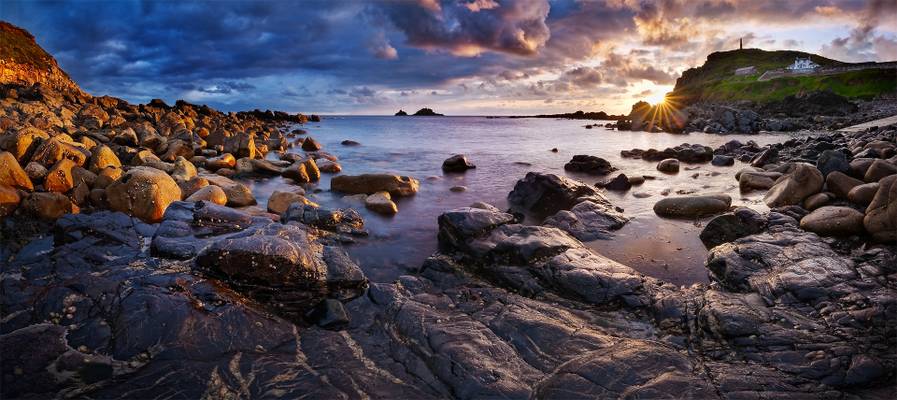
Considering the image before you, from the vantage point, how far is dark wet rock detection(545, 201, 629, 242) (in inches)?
361

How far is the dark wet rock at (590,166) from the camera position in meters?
20.1

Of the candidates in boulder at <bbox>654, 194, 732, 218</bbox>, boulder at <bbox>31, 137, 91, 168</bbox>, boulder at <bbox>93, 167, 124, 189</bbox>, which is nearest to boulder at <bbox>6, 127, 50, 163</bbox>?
boulder at <bbox>31, 137, 91, 168</bbox>

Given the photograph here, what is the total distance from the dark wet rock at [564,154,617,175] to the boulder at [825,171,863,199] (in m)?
10.2

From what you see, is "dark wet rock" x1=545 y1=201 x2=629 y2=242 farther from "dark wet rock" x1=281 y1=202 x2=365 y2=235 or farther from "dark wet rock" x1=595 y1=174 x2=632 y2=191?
"dark wet rock" x1=281 y1=202 x2=365 y2=235

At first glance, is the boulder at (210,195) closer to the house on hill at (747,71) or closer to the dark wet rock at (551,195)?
the dark wet rock at (551,195)

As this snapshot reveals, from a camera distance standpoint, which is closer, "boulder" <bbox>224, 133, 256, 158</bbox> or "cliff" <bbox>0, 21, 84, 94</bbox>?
"boulder" <bbox>224, 133, 256, 158</bbox>

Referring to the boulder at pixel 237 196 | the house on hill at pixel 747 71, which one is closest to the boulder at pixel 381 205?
the boulder at pixel 237 196

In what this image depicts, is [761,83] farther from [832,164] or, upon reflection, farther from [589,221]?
[589,221]

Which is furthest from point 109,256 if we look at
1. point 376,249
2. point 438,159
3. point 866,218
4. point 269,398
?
point 438,159

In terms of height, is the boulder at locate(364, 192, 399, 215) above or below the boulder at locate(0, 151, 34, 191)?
below

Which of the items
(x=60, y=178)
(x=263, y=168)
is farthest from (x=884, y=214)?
(x=263, y=168)

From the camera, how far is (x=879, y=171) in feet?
31.6

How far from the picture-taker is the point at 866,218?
7434mm

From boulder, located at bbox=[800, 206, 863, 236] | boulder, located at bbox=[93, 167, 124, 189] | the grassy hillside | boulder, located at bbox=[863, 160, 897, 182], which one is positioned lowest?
boulder, located at bbox=[800, 206, 863, 236]
